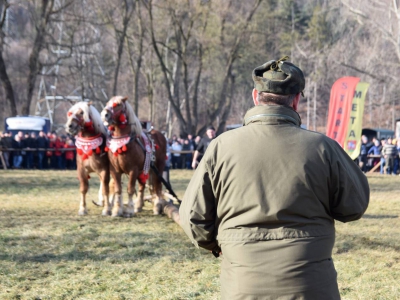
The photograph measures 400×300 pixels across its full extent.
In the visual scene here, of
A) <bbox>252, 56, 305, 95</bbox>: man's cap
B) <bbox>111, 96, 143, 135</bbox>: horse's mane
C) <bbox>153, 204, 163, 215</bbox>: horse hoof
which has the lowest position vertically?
<bbox>153, 204, 163, 215</bbox>: horse hoof

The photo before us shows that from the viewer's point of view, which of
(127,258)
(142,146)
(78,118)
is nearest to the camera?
(127,258)

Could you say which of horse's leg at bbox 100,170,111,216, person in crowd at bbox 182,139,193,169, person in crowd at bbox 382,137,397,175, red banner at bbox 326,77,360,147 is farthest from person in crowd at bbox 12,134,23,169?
horse's leg at bbox 100,170,111,216

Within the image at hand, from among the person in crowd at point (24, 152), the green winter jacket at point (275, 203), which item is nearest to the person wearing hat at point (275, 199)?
the green winter jacket at point (275, 203)

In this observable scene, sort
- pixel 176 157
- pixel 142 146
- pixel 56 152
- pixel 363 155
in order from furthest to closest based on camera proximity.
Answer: pixel 176 157, pixel 363 155, pixel 56 152, pixel 142 146

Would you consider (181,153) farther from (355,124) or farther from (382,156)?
(355,124)

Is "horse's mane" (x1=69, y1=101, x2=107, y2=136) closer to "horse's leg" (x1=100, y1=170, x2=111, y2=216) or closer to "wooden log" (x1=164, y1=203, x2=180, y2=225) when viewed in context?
"horse's leg" (x1=100, y1=170, x2=111, y2=216)

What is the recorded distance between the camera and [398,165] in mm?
27688

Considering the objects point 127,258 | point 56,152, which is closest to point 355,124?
point 127,258

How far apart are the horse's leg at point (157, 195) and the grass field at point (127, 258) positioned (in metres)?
0.23

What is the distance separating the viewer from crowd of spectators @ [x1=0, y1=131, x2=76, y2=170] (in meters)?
26.8

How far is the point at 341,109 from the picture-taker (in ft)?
63.9

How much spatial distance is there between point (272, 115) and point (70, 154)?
2549 cm

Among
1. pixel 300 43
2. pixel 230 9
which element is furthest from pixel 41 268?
pixel 300 43

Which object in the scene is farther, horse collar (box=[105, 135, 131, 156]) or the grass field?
horse collar (box=[105, 135, 131, 156])
